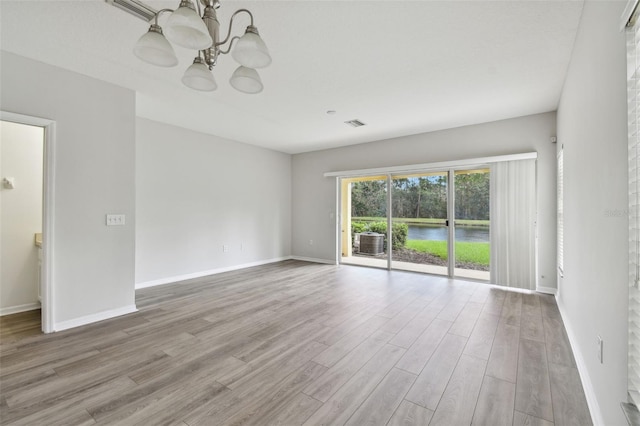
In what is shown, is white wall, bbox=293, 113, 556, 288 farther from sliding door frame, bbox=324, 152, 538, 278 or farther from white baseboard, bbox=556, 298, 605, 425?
white baseboard, bbox=556, 298, 605, 425

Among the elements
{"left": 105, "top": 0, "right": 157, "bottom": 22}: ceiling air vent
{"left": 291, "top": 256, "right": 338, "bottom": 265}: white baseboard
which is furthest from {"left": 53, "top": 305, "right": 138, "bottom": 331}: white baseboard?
{"left": 291, "top": 256, "right": 338, "bottom": 265}: white baseboard

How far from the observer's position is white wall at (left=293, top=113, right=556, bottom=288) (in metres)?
4.20

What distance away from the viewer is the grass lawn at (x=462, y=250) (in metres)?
4.83

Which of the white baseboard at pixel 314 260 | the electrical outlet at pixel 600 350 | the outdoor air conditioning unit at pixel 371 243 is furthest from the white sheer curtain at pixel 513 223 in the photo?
the white baseboard at pixel 314 260

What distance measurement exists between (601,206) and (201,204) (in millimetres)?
5411

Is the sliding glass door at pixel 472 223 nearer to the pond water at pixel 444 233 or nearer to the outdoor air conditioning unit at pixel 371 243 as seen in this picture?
the pond water at pixel 444 233

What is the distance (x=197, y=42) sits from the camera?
150cm

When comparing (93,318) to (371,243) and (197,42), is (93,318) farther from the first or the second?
(371,243)

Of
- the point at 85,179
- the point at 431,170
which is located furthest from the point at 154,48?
the point at 431,170

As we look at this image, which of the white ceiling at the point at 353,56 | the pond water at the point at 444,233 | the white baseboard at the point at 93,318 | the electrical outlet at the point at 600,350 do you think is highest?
the white ceiling at the point at 353,56

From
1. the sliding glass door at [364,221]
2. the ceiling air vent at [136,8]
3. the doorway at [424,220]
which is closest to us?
the ceiling air vent at [136,8]

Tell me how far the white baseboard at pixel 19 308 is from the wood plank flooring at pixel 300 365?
9.1 inches

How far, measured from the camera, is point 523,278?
432 cm

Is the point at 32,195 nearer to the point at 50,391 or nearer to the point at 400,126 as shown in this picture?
the point at 50,391
